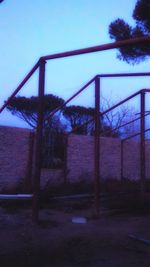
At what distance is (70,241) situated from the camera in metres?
6.20

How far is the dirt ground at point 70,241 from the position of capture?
5.09 metres

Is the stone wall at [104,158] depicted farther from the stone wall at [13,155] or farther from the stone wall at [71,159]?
the stone wall at [13,155]

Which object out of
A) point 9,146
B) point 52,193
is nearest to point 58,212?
point 52,193

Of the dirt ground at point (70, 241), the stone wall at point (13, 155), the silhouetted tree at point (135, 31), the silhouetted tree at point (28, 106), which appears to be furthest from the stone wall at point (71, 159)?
the silhouetted tree at point (28, 106)

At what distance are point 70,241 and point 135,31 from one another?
706 centimetres

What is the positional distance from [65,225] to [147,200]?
3.42 meters

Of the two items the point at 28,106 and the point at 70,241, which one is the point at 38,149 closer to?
the point at 70,241

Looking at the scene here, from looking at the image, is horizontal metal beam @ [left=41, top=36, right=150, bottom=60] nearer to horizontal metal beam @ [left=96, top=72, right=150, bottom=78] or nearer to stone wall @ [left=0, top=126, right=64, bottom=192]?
horizontal metal beam @ [left=96, top=72, right=150, bottom=78]

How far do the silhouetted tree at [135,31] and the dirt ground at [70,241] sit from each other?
15.9 feet

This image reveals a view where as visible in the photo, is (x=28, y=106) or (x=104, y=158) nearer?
(x=104, y=158)

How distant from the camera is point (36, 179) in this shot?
7.59 m

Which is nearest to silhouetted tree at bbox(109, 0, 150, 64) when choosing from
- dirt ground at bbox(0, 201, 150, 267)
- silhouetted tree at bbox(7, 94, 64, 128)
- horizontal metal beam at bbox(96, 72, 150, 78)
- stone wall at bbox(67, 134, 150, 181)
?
horizontal metal beam at bbox(96, 72, 150, 78)

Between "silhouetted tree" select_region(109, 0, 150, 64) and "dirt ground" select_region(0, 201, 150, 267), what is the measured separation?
4834 mm

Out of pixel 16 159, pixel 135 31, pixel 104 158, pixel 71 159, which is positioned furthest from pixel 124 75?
pixel 104 158
